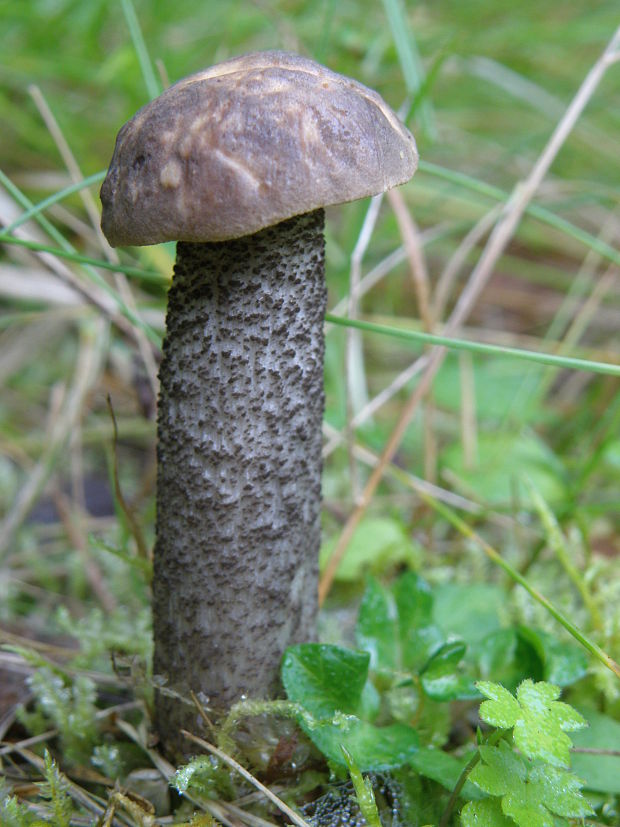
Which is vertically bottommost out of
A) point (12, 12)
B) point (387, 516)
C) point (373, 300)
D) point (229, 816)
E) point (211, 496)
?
point (229, 816)

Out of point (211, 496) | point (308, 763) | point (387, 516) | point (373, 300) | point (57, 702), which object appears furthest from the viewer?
point (373, 300)

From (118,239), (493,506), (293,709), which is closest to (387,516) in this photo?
(493,506)

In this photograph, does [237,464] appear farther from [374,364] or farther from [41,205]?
[374,364]

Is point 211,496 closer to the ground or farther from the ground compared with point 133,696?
farther from the ground

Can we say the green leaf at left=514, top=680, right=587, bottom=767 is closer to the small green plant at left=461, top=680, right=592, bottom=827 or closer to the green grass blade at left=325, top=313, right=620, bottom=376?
the small green plant at left=461, top=680, right=592, bottom=827

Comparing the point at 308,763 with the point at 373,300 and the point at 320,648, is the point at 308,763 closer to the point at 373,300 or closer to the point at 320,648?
the point at 320,648

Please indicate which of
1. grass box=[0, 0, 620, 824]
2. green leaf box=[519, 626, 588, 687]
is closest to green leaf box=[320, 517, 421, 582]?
grass box=[0, 0, 620, 824]

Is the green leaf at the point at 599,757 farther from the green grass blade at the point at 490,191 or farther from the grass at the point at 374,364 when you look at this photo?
the green grass blade at the point at 490,191
